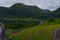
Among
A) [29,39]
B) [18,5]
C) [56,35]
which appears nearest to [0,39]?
[56,35]

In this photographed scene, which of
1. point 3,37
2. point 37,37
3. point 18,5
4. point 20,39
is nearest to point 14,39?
point 20,39

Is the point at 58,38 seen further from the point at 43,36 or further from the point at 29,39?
the point at 43,36

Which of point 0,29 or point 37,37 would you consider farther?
point 37,37

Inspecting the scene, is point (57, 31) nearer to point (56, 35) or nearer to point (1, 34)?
point (56, 35)

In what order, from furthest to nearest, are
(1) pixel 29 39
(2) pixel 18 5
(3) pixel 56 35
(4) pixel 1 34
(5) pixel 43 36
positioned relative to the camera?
1. (2) pixel 18 5
2. (5) pixel 43 36
3. (1) pixel 29 39
4. (4) pixel 1 34
5. (3) pixel 56 35

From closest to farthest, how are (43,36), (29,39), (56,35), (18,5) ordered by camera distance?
(56,35)
(29,39)
(43,36)
(18,5)

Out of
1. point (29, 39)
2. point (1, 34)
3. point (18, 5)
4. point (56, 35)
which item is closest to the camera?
point (56, 35)

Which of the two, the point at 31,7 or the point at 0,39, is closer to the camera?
the point at 0,39

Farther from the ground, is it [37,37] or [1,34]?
[1,34]

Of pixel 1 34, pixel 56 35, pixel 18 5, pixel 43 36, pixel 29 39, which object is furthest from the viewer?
pixel 18 5
